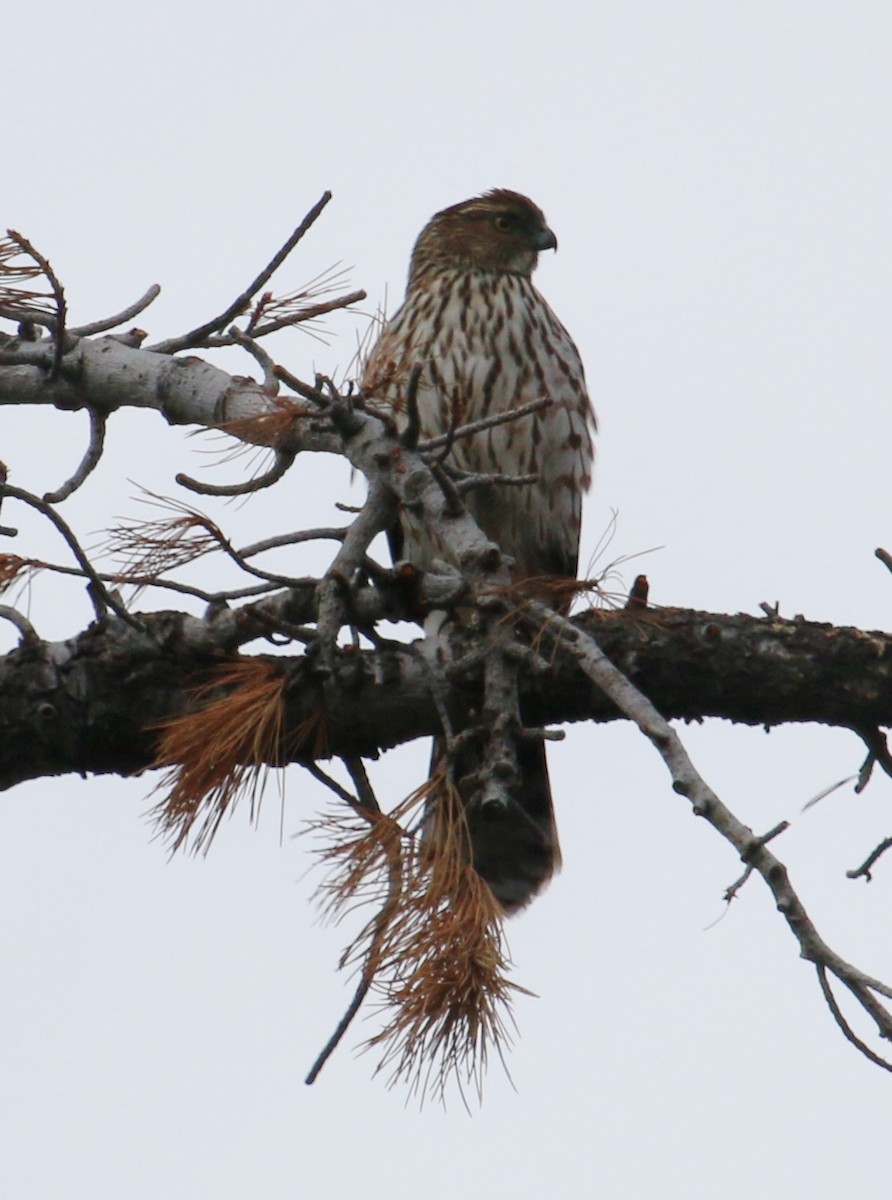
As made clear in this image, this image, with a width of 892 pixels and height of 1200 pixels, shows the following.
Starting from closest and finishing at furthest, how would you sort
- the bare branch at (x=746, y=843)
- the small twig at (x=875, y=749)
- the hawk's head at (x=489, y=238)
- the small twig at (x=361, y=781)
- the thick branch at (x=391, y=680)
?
the bare branch at (x=746, y=843), the small twig at (x=361, y=781), the thick branch at (x=391, y=680), the small twig at (x=875, y=749), the hawk's head at (x=489, y=238)

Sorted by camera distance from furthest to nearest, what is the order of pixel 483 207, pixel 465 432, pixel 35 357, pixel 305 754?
pixel 483 207 → pixel 35 357 → pixel 305 754 → pixel 465 432

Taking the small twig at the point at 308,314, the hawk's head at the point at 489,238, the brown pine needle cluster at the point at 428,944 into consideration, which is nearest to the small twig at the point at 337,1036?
the brown pine needle cluster at the point at 428,944

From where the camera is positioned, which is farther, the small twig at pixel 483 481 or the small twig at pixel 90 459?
the small twig at pixel 90 459

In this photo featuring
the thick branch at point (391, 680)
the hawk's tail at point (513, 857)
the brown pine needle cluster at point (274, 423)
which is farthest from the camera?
the hawk's tail at point (513, 857)

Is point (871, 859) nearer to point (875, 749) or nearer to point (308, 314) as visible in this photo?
point (875, 749)

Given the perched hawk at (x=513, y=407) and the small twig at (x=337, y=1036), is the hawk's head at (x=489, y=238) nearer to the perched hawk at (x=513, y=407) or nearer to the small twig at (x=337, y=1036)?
the perched hawk at (x=513, y=407)

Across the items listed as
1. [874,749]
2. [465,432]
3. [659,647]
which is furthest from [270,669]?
[874,749]

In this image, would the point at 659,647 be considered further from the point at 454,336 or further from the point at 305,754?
the point at 454,336

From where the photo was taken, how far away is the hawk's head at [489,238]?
580 centimetres

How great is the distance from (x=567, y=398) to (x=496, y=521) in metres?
0.43

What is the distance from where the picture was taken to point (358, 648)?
3.43 m

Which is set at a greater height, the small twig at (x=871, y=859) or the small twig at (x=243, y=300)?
the small twig at (x=243, y=300)

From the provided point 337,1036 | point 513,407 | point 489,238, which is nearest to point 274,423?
point 337,1036

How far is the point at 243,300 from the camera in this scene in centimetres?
368
